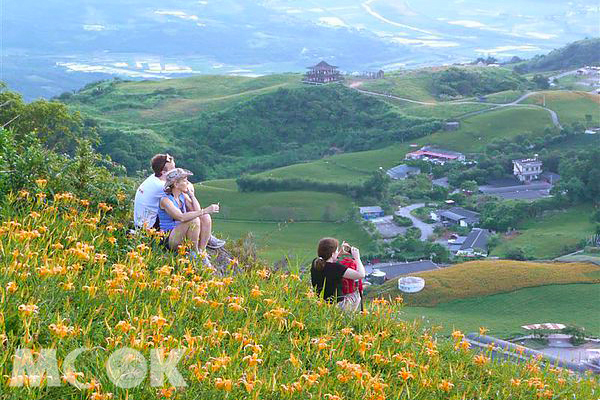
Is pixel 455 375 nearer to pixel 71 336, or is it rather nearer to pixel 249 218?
pixel 71 336

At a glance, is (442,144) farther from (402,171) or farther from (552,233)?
(552,233)

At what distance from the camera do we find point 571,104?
72.4m

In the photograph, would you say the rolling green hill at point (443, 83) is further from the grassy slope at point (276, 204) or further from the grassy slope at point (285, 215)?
the grassy slope at point (276, 204)

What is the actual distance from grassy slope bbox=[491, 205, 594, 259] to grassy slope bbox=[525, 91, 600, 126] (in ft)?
77.9

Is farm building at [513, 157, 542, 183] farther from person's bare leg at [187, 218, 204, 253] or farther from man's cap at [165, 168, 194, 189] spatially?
person's bare leg at [187, 218, 204, 253]

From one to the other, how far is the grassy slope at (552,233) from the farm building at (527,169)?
9.97 m

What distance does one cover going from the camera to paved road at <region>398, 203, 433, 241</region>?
142 feet

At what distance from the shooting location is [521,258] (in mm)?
35656

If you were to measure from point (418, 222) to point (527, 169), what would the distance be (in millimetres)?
14716

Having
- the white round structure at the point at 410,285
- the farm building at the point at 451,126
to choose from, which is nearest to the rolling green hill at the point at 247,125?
the farm building at the point at 451,126

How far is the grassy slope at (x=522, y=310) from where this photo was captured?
23828mm

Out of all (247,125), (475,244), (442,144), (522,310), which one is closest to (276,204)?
(475,244)

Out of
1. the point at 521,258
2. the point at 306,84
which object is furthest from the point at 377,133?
the point at 521,258

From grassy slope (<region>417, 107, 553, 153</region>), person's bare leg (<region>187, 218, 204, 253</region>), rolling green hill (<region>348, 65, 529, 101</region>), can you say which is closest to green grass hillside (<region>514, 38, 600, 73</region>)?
rolling green hill (<region>348, 65, 529, 101</region>)
